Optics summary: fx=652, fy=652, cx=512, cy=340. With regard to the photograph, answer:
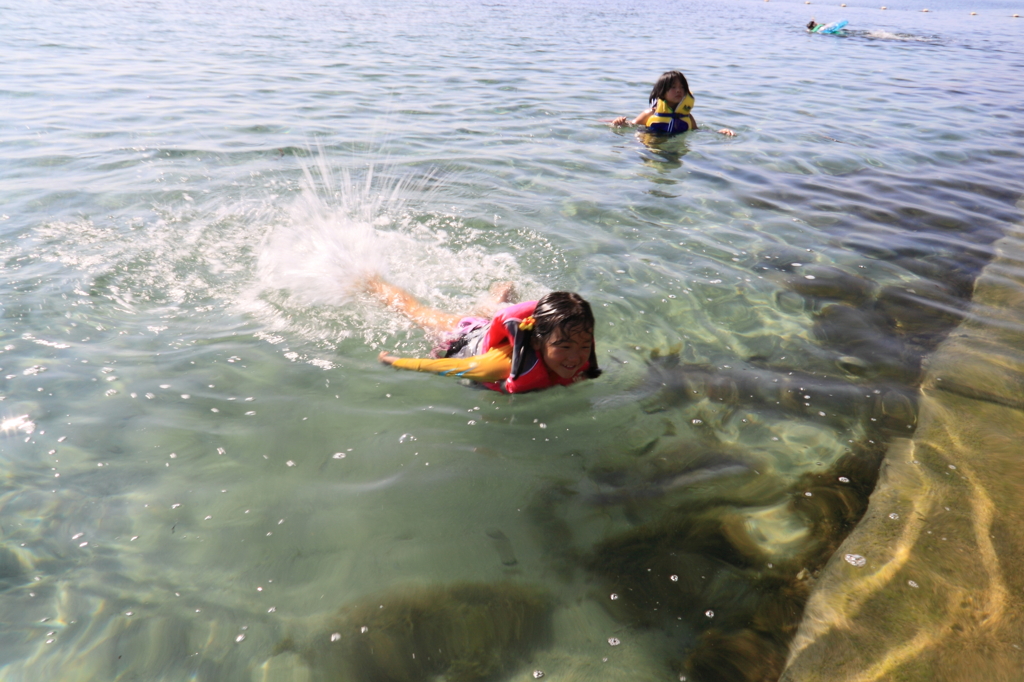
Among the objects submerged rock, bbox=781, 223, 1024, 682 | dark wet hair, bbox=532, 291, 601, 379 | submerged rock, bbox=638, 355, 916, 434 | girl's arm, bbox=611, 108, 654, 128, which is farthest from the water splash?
girl's arm, bbox=611, 108, 654, 128

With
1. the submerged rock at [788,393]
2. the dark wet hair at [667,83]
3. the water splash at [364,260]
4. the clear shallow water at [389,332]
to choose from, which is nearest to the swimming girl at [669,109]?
the dark wet hair at [667,83]

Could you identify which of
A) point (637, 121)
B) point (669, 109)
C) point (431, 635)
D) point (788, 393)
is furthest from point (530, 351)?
point (637, 121)

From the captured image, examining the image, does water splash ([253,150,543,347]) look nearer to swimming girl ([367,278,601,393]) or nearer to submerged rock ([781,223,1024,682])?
swimming girl ([367,278,601,393])

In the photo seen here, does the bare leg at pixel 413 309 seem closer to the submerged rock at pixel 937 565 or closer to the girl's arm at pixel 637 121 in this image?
the submerged rock at pixel 937 565

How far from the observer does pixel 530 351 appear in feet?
12.0

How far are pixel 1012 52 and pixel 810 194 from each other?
1935 cm

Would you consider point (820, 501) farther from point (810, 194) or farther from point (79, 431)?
point (810, 194)

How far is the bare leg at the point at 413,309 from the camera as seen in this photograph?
4.59 m

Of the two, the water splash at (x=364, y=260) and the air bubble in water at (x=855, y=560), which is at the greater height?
the water splash at (x=364, y=260)

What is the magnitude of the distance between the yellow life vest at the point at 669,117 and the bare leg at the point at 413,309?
595 cm

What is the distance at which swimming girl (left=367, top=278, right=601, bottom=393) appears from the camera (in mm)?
3455

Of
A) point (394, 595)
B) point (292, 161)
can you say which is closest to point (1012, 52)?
point (292, 161)

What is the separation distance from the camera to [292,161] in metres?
7.56

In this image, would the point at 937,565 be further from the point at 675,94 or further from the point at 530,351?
the point at 675,94
